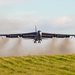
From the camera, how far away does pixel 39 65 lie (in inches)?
2141

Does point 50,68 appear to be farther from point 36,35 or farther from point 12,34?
point 12,34

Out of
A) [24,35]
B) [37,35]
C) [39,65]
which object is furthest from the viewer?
[24,35]

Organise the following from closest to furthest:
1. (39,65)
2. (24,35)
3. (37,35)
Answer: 1. (39,65)
2. (37,35)
3. (24,35)

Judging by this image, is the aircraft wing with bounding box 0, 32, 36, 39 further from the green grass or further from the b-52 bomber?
the green grass

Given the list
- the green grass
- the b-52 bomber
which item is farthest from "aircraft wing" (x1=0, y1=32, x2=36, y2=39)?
the green grass

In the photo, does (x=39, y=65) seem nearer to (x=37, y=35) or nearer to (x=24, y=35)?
(x=37, y=35)

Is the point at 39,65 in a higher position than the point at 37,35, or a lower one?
lower

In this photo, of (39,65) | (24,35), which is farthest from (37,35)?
(39,65)

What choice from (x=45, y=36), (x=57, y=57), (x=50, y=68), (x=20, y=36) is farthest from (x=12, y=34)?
(x=50, y=68)

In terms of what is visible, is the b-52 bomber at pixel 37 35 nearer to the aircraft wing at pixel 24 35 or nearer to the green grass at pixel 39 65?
the aircraft wing at pixel 24 35

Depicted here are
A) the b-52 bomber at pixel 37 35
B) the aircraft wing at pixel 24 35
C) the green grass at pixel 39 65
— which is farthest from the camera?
the aircraft wing at pixel 24 35

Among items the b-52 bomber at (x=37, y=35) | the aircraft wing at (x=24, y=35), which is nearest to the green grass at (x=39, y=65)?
the b-52 bomber at (x=37, y=35)

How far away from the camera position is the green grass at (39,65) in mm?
49062

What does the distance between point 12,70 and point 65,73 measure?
839 cm
